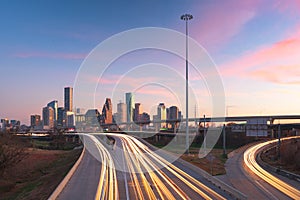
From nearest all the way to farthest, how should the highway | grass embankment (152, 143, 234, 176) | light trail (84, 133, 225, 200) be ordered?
1. light trail (84, 133, 225, 200)
2. the highway
3. grass embankment (152, 143, 234, 176)

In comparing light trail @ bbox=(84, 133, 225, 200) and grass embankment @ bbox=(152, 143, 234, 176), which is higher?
light trail @ bbox=(84, 133, 225, 200)

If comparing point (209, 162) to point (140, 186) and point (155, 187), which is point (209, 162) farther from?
point (155, 187)

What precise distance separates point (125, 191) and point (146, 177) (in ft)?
20.2

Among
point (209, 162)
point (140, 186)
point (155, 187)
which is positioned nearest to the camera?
point (155, 187)

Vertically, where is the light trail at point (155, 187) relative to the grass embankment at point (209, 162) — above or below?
above

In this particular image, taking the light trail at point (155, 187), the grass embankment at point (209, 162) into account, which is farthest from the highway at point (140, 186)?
the grass embankment at point (209, 162)

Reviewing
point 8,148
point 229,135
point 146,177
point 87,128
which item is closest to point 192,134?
point 229,135

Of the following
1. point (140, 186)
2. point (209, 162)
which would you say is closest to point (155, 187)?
point (140, 186)

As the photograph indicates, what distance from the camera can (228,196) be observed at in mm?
17969

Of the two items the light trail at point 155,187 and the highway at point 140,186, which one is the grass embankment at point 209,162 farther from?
the light trail at point 155,187

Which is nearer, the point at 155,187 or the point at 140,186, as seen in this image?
the point at 155,187

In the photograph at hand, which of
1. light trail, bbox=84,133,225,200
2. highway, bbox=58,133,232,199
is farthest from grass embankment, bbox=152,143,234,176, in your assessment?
light trail, bbox=84,133,225,200

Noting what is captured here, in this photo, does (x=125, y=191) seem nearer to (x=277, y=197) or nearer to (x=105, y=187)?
(x=105, y=187)

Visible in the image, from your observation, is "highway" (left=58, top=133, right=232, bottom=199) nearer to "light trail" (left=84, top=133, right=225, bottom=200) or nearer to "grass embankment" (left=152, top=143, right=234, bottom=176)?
"light trail" (left=84, top=133, right=225, bottom=200)
